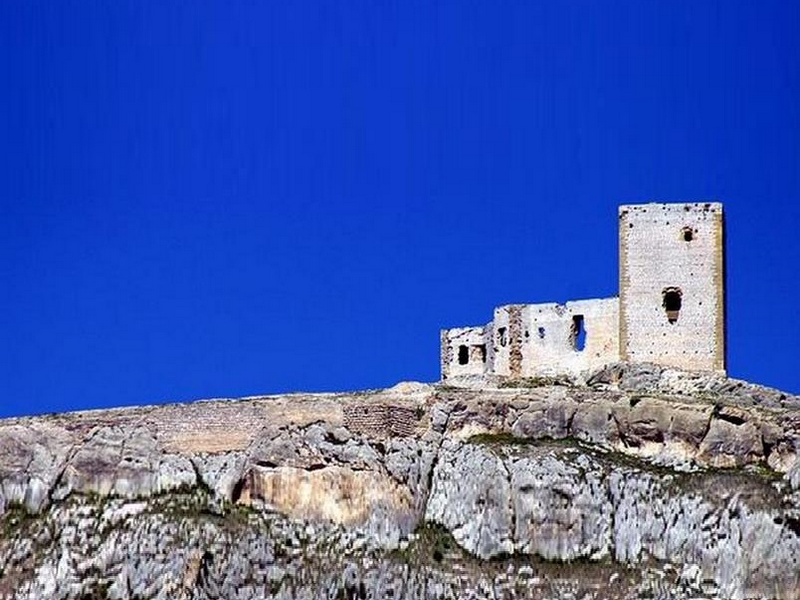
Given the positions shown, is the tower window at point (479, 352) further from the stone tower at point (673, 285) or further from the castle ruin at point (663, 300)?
the stone tower at point (673, 285)

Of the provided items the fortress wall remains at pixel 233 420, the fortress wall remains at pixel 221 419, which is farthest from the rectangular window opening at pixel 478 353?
the fortress wall remains at pixel 233 420

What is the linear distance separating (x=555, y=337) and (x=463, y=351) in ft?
21.7

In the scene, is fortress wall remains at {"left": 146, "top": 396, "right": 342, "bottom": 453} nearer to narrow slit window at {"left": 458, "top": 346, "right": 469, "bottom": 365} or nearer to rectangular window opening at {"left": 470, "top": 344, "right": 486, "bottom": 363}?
rectangular window opening at {"left": 470, "top": 344, "right": 486, "bottom": 363}

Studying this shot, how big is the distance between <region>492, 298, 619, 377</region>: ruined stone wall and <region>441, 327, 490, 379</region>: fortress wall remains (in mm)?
2729

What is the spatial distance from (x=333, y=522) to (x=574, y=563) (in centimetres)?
914

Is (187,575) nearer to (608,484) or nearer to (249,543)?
(249,543)

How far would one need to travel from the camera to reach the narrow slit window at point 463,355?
100125 millimetres

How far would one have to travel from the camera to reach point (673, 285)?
91.5m

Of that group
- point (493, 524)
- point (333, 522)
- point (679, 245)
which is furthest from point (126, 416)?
point (679, 245)

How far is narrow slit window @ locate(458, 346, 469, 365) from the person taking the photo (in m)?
100

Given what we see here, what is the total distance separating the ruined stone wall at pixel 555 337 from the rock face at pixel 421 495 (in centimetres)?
313

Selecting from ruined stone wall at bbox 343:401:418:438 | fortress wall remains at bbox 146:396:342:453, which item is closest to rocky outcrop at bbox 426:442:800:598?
ruined stone wall at bbox 343:401:418:438

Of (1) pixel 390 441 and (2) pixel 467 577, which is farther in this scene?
(1) pixel 390 441

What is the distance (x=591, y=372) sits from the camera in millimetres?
93000
